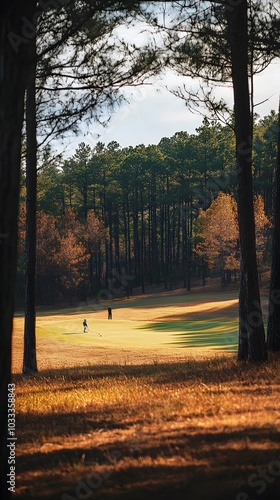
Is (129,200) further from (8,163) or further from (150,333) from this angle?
(8,163)

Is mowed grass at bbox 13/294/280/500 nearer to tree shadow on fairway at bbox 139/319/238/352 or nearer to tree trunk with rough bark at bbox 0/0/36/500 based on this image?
tree trunk with rough bark at bbox 0/0/36/500

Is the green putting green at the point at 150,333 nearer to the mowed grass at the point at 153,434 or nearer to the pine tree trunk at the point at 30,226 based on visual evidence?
the pine tree trunk at the point at 30,226

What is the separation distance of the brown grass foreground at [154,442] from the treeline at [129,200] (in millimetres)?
58987

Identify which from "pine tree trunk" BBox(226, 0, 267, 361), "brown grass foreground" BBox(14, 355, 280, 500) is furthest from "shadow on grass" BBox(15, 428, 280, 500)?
"pine tree trunk" BBox(226, 0, 267, 361)

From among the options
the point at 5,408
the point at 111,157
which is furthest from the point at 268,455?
the point at 111,157

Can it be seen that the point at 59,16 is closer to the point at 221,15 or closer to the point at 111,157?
the point at 221,15

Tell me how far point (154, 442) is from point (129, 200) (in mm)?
81097

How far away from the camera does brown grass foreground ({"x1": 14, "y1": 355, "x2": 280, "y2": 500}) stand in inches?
187

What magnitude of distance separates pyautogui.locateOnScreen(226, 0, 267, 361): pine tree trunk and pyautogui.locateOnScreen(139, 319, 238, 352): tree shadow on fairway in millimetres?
13222

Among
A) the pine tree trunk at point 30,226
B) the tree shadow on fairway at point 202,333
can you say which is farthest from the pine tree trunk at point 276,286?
the tree shadow on fairway at point 202,333

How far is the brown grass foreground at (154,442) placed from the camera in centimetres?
474

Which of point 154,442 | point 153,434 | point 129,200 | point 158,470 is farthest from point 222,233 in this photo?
point 158,470

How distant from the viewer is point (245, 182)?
11.9 meters

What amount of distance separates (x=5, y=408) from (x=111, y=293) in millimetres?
73915
